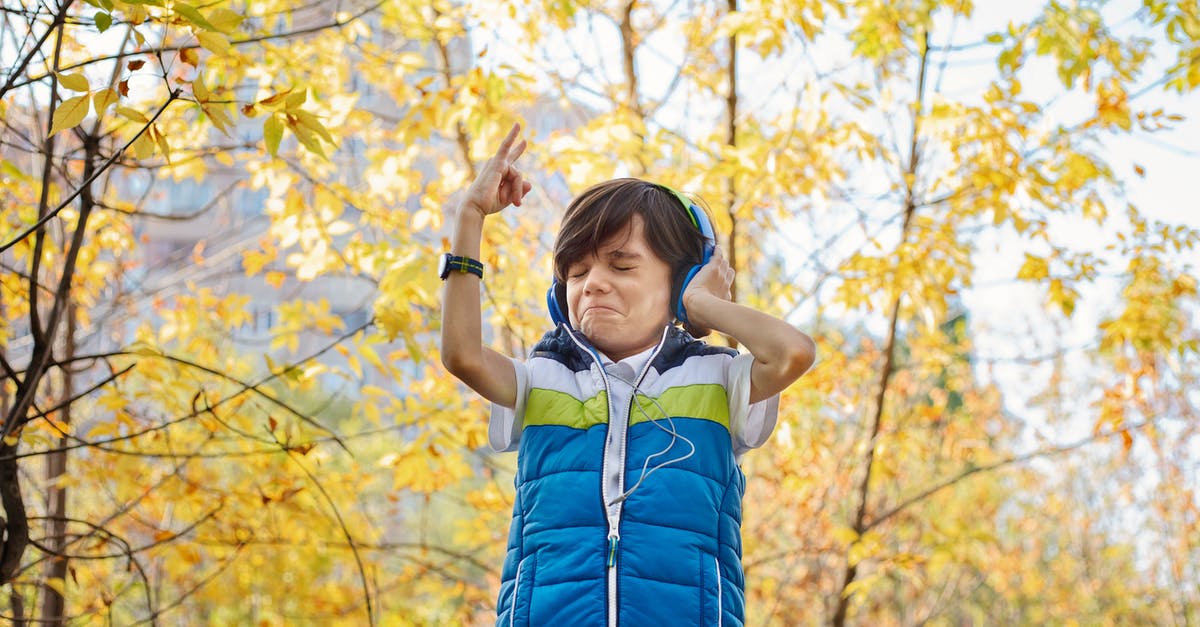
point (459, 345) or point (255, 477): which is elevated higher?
point (255, 477)

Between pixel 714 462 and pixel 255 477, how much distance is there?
2272mm

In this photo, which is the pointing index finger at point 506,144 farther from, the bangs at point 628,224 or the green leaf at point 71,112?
the green leaf at point 71,112

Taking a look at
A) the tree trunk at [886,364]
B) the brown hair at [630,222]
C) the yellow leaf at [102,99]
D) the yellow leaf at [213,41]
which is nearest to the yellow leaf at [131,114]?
the yellow leaf at [102,99]

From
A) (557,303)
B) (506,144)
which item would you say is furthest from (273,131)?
(557,303)

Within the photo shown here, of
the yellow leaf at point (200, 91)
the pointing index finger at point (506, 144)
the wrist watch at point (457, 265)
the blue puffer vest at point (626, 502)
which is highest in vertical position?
the yellow leaf at point (200, 91)

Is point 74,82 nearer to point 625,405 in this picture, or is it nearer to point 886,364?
point 625,405

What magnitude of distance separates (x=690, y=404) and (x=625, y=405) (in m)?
0.10

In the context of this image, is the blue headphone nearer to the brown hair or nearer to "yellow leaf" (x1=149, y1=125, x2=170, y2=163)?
the brown hair

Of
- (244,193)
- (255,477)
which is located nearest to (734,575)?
(255,477)

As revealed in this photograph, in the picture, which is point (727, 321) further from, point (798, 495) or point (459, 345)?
point (798, 495)

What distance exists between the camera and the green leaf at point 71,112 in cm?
146

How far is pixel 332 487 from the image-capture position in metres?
4.03

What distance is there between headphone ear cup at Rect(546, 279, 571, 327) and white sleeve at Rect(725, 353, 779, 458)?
0.92 feet

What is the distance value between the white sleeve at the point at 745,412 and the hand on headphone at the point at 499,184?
1.37 ft
